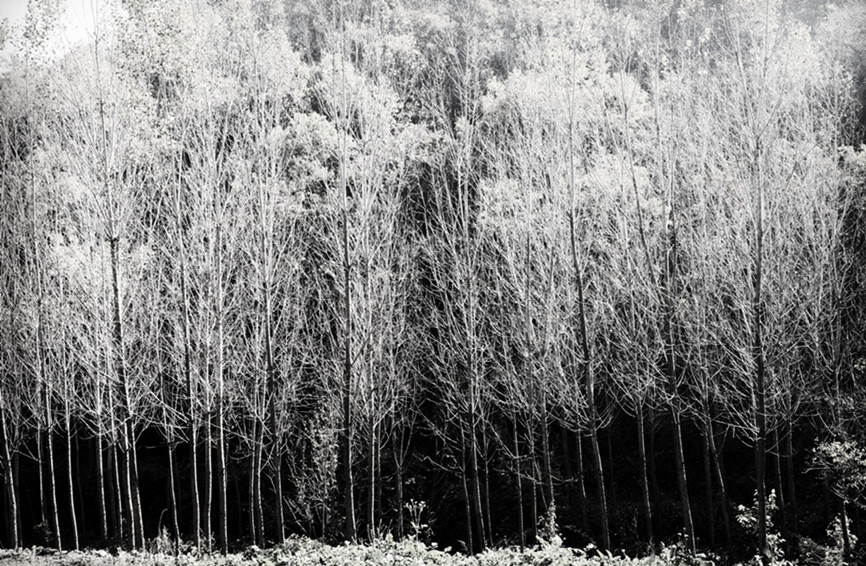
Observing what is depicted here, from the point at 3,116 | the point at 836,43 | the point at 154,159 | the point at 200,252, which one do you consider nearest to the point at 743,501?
the point at 836,43

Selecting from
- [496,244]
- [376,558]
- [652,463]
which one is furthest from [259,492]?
[652,463]

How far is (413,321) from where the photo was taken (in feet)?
51.9

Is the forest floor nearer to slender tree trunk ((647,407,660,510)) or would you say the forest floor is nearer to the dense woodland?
the dense woodland

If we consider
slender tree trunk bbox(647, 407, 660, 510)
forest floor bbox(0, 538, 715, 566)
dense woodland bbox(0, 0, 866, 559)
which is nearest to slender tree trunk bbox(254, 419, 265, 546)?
dense woodland bbox(0, 0, 866, 559)

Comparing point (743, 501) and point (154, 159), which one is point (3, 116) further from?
point (743, 501)

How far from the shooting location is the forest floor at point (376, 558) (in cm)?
616

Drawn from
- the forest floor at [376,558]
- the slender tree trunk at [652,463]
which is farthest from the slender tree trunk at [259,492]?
the slender tree trunk at [652,463]

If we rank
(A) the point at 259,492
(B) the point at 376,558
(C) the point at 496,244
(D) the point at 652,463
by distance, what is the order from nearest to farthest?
(B) the point at 376,558
(C) the point at 496,244
(A) the point at 259,492
(D) the point at 652,463

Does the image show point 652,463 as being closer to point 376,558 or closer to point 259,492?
point 259,492

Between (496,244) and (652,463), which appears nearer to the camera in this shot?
(496,244)

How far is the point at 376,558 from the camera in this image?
20.9ft

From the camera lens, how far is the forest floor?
6160mm

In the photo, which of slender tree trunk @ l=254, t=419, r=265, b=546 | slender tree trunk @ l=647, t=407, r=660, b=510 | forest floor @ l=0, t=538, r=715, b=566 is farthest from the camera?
slender tree trunk @ l=647, t=407, r=660, b=510

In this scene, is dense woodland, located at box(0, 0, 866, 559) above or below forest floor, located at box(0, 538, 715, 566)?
above
